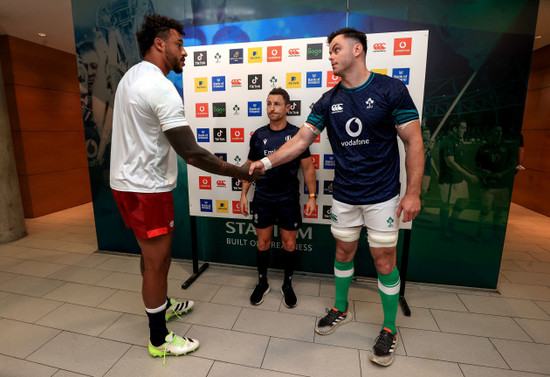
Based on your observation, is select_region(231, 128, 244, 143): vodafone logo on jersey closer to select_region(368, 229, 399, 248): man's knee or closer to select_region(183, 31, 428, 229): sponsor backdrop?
select_region(183, 31, 428, 229): sponsor backdrop

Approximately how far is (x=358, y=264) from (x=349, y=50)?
1.90 meters

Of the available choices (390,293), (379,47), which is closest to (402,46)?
(379,47)

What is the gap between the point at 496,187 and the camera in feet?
8.00

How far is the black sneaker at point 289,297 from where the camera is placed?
232 centimetres

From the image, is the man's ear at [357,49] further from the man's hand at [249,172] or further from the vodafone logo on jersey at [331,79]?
the man's hand at [249,172]

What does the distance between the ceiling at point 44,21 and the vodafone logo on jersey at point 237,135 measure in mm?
3030

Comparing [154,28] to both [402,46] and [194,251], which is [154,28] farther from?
[194,251]

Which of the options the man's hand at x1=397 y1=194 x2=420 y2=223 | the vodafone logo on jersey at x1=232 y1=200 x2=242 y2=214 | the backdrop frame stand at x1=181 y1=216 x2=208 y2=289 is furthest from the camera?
the backdrop frame stand at x1=181 y1=216 x2=208 y2=289

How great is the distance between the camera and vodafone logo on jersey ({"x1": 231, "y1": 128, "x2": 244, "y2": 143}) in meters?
2.51

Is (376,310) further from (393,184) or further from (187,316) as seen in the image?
(187,316)

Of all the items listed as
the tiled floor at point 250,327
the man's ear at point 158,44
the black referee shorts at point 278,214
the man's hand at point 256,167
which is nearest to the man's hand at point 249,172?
the man's hand at point 256,167

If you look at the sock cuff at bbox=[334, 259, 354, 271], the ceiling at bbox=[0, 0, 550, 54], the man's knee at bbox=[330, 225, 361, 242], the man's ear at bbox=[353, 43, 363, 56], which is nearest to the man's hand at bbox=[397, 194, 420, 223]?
the man's knee at bbox=[330, 225, 361, 242]

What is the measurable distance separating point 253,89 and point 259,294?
1.70 meters

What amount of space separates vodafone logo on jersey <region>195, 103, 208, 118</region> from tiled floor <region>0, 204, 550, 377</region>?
1.53m
